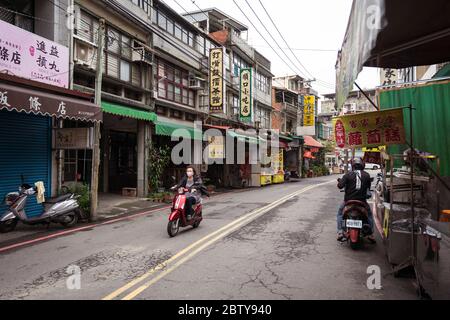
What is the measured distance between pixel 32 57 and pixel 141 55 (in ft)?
21.2

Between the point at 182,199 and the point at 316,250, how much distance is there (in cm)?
326

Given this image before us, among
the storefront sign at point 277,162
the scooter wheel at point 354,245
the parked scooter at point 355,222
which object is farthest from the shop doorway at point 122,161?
the scooter wheel at point 354,245

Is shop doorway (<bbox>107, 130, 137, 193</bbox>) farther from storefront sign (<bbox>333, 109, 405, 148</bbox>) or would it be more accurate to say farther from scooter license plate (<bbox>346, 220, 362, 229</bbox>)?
storefront sign (<bbox>333, 109, 405, 148</bbox>)

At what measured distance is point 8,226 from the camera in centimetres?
895

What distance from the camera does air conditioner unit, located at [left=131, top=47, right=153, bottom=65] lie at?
1623cm

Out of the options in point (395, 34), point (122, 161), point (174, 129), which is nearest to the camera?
point (395, 34)

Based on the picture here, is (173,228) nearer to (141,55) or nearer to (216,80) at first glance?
(141,55)

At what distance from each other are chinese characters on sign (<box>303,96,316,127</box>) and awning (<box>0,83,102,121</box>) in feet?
98.1

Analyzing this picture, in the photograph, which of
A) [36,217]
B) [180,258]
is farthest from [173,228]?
[36,217]

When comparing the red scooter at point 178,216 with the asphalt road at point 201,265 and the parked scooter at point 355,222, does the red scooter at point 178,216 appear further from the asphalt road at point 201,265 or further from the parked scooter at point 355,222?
the parked scooter at point 355,222

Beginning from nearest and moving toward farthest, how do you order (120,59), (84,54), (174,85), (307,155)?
(84,54) < (120,59) < (174,85) < (307,155)

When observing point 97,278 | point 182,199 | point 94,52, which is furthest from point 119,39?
point 97,278

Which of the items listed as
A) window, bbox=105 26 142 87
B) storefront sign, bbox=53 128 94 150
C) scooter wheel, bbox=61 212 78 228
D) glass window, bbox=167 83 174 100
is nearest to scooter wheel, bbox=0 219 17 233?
scooter wheel, bbox=61 212 78 228
